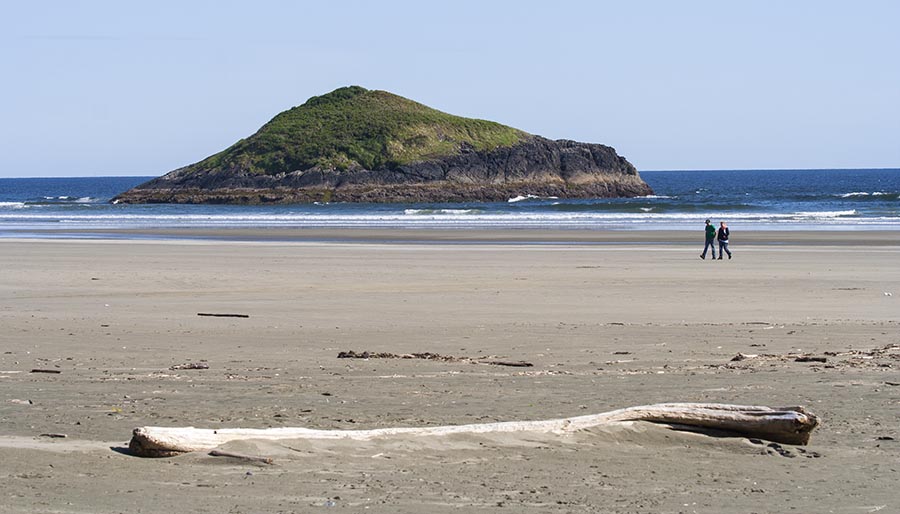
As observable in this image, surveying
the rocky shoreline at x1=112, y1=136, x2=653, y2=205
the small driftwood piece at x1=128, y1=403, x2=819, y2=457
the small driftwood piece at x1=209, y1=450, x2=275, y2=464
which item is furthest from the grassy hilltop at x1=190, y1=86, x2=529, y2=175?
the small driftwood piece at x1=209, y1=450, x2=275, y2=464

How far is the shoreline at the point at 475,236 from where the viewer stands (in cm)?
3425

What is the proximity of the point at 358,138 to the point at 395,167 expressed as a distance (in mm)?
7721

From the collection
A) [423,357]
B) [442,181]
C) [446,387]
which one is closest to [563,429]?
[446,387]

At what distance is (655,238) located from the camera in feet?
119

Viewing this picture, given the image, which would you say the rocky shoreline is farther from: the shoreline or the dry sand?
the dry sand

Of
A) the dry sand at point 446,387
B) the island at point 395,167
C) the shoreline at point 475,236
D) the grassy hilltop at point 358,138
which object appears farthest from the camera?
the grassy hilltop at point 358,138

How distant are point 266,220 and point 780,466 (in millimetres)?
49664

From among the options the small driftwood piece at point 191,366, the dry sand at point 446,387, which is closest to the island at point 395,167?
the dry sand at point 446,387

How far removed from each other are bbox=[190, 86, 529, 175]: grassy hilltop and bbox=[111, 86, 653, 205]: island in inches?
4.6

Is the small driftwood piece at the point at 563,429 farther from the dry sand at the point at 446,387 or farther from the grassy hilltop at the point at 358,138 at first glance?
the grassy hilltop at the point at 358,138

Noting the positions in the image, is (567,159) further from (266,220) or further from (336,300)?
(336,300)

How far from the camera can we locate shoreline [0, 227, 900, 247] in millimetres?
34250

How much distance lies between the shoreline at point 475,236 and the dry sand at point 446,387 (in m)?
14.8

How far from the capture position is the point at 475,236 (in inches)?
1502
